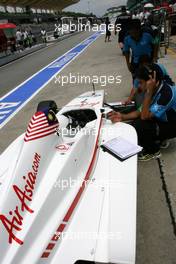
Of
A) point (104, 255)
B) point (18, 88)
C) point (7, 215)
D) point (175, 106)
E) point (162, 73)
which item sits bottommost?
point (18, 88)

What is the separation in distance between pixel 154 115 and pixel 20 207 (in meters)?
2.28

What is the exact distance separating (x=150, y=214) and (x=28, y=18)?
66619mm

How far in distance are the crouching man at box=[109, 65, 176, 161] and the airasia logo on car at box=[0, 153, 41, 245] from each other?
175 centimetres

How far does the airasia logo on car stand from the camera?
225 centimetres

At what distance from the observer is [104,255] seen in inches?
86.0

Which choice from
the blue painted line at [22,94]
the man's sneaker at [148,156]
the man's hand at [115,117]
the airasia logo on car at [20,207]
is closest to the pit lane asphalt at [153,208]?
the man's sneaker at [148,156]

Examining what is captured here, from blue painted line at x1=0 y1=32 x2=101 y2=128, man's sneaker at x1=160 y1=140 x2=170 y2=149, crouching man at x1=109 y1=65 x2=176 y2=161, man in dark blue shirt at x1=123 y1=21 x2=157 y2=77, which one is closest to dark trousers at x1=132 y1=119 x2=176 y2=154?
crouching man at x1=109 y1=65 x2=176 y2=161

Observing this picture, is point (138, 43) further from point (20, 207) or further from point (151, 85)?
point (20, 207)

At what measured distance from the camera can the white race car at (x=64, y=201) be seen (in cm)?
222

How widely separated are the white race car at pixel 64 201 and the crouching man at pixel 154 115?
599mm

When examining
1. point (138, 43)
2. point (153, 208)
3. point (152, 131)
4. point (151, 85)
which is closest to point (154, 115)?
point (152, 131)

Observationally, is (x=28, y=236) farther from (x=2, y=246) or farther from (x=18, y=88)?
(x=18, y=88)

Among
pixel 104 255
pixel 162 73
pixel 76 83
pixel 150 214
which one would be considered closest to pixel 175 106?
pixel 162 73

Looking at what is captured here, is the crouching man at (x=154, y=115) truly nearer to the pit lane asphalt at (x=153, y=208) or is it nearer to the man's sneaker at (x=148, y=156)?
the man's sneaker at (x=148, y=156)
